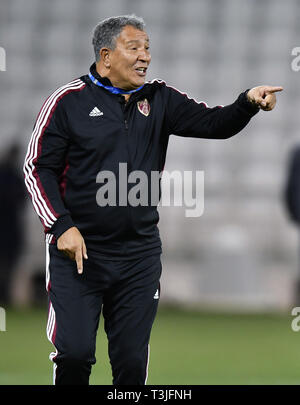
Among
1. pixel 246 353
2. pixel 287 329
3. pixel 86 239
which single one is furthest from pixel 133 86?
pixel 287 329

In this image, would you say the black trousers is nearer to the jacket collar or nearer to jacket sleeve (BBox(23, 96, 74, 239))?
jacket sleeve (BBox(23, 96, 74, 239))

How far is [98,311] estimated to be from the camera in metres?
4.59

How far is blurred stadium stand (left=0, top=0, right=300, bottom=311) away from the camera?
12656 millimetres

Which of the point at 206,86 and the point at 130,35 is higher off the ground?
the point at 206,86

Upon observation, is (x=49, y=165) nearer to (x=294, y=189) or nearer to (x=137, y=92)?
(x=137, y=92)

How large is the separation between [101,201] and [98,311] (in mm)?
480

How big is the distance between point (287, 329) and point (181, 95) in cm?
495

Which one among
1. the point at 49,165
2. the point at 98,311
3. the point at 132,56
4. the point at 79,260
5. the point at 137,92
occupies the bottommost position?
the point at 98,311

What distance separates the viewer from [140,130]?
4598 mm

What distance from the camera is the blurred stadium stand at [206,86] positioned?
1266cm

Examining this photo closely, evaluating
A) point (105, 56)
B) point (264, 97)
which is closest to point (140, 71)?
point (105, 56)

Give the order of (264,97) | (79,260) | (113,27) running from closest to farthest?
1. (79,260)
2. (264,97)
3. (113,27)

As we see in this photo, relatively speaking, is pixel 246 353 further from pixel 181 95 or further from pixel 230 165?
pixel 230 165

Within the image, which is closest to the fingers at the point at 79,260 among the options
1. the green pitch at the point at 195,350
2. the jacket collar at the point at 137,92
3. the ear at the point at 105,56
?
the jacket collar at the point at 137,92
